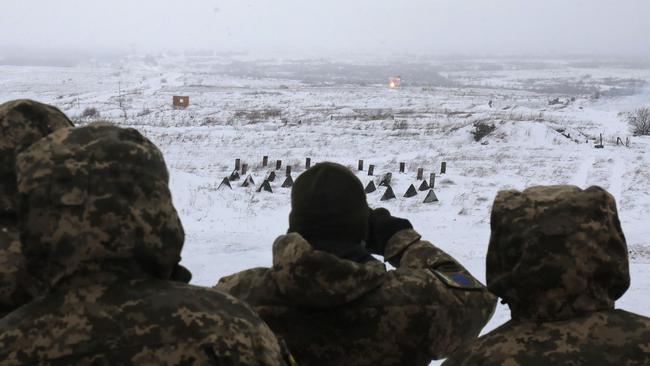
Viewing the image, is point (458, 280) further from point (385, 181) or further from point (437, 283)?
point (385, 181)

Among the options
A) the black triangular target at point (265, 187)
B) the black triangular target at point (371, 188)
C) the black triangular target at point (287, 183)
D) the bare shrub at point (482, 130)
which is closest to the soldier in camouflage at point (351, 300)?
the black triangular target at point (265, 187)

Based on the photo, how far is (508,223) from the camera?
2.04 m

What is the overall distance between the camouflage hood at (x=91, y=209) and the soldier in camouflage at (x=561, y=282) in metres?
1.03

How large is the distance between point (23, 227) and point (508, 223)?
56.2 inches

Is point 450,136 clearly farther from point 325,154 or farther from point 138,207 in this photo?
point 138,207

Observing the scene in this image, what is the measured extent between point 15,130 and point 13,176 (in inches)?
10.3

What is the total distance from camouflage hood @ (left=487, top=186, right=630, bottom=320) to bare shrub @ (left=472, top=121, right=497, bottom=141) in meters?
21.0

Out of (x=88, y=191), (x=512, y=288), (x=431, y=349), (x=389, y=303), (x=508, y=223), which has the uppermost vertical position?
(x=88, y=191)

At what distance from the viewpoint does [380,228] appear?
2.71 meters

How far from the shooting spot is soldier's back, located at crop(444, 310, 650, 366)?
72.4 inches

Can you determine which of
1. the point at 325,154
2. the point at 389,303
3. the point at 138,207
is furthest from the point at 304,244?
the point at 325,154

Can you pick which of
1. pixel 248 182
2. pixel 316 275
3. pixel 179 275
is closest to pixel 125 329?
pixel 179 275

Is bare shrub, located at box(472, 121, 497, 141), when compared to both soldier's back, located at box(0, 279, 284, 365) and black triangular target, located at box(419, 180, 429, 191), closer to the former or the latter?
black triangular target, located at box(419, 180, 429, 191)

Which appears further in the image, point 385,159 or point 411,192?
point 385,159
